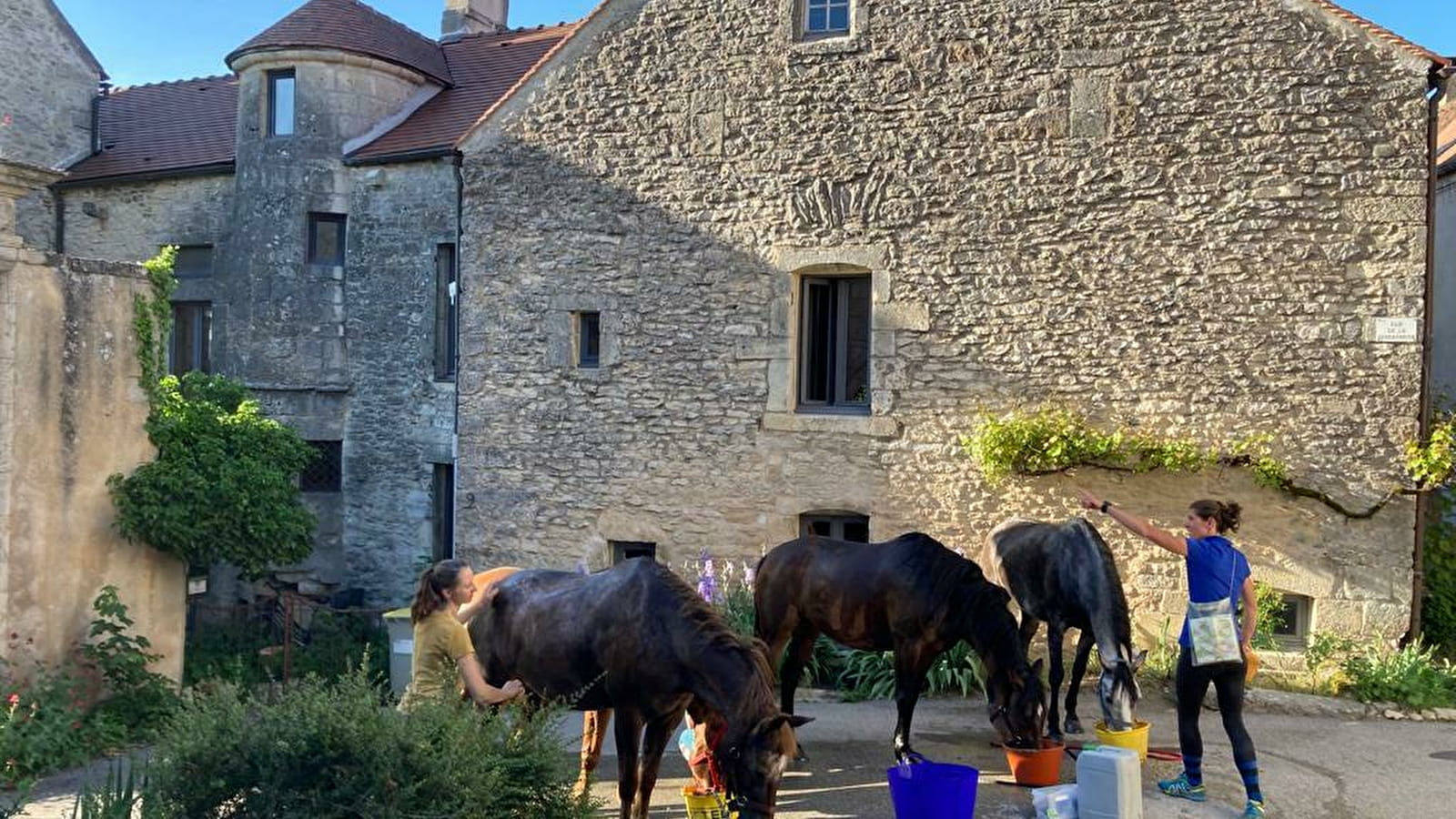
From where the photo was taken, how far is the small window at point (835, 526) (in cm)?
1147

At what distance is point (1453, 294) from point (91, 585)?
14182 mm

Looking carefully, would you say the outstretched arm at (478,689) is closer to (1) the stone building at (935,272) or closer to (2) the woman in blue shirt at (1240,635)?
(2) the woman in blue shirt at (1240,635)

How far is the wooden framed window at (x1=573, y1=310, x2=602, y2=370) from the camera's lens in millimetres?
12258

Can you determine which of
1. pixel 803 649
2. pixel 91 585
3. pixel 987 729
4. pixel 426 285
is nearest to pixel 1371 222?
pixel 987 729

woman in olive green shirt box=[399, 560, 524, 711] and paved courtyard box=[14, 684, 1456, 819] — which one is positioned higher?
woman in olive green shirt box=[399, 560, 524, 711]

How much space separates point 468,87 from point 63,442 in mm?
Answer: 8395

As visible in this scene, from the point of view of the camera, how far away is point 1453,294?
42.4 ft

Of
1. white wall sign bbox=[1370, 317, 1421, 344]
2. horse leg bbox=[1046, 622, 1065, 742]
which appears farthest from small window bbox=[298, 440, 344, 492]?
white wall sign bbox=[1370, 317, 1421, 344]

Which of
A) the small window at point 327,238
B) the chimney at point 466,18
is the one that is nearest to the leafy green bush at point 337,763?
the small window at point 327,238

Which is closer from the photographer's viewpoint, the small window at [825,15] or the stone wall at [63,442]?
the stone wall at [63,442]

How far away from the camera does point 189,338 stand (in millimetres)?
16516

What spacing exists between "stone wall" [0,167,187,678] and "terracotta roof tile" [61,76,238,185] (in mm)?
6521

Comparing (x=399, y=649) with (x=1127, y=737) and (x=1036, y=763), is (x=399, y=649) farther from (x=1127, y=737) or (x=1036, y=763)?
(x=1127, y=737)

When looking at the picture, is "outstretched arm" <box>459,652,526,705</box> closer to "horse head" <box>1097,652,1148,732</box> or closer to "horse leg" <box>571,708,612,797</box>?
"horse leg" <box>571,708,612,797</box>
